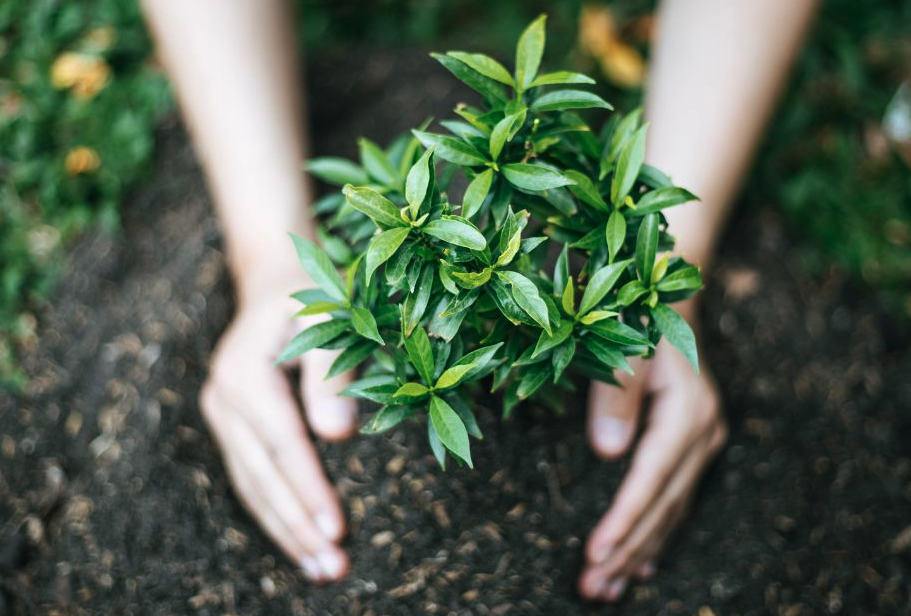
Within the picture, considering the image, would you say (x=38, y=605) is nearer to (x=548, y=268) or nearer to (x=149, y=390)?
(x=149, y=390)

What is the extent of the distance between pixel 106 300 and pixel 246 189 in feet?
2.19

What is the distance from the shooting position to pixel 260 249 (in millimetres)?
2234

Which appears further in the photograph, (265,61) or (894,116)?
(894,116)

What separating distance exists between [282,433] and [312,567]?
0.34 metres

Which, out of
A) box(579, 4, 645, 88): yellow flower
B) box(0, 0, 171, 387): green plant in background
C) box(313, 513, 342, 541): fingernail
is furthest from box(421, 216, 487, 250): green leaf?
box(579, 4, 645, 88): yellow flower

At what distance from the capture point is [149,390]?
226 centimetres

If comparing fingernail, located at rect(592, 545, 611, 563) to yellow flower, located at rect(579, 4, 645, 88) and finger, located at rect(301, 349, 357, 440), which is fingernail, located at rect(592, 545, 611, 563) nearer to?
finger, located at rect(301, 349, 357, 440)

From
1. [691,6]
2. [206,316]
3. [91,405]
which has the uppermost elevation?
[691,6]

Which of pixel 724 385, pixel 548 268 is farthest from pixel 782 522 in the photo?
pixel 548 268

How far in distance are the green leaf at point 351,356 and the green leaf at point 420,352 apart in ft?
0.43

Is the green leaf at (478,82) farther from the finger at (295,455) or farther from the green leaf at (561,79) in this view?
the finger at (295,455)

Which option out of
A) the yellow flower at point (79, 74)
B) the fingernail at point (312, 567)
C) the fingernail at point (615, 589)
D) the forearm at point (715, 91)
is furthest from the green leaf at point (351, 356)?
the yellow flower at point (79, 74)

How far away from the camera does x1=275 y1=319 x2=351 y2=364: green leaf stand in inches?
54.9

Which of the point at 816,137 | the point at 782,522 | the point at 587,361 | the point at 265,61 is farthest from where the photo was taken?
the point at 816,137
